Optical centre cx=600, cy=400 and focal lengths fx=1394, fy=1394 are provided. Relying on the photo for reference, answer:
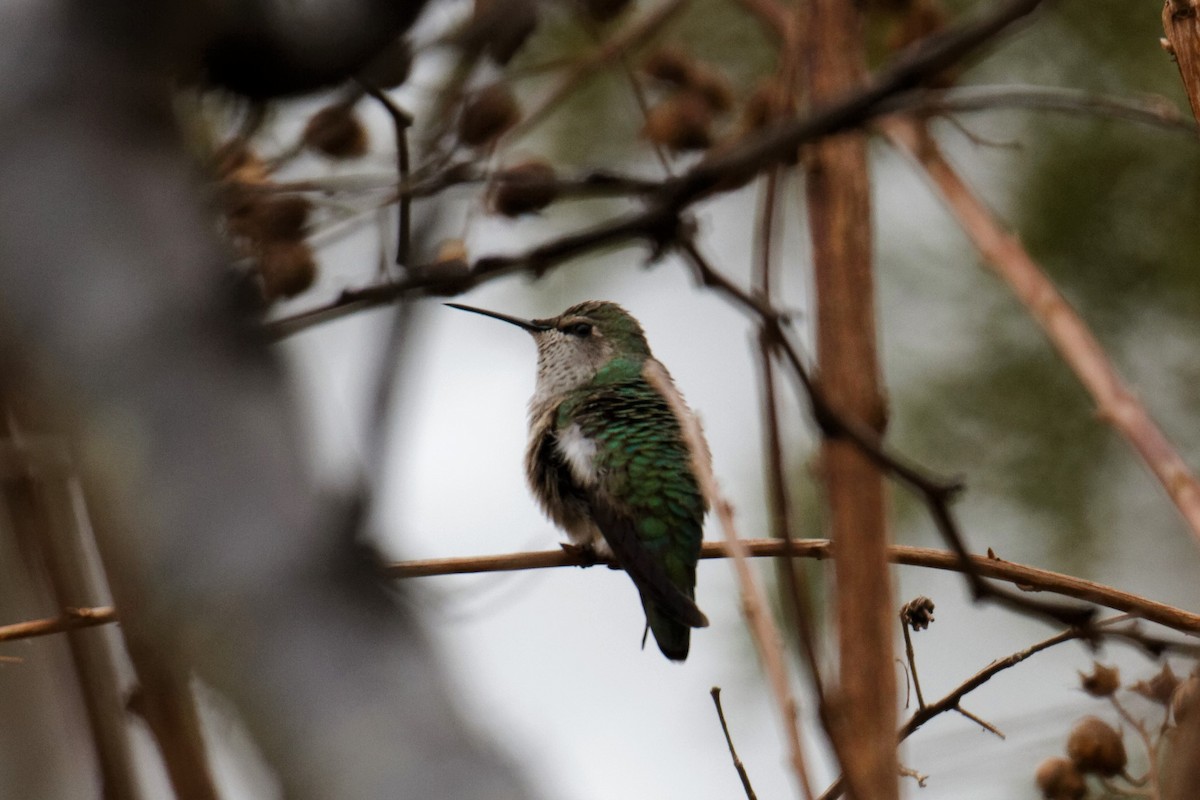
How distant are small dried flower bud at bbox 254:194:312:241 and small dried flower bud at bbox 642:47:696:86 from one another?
109 centimetres

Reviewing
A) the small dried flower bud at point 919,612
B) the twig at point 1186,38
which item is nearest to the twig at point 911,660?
the small dried flower bud at point 919,612

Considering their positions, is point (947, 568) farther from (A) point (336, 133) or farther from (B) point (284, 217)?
(A) point (336, 133)

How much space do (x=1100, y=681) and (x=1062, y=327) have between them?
666 mm

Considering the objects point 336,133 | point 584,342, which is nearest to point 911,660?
point 336,133

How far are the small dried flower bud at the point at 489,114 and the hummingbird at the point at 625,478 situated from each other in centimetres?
64

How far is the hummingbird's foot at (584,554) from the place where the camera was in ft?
10.3

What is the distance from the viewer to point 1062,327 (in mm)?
2072

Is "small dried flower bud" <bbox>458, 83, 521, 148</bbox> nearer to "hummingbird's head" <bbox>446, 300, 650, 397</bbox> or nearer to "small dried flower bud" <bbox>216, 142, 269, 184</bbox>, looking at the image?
"small dried flower bud" <bbox>216, 142, 269, 184</bbox>

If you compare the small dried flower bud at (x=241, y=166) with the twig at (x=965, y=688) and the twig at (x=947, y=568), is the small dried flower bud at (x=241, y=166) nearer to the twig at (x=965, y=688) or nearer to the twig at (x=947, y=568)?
the twig at (x=947, y=568)

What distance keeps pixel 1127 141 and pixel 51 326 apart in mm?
5196

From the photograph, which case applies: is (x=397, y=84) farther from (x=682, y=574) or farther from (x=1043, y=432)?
(x=1043, y=432)

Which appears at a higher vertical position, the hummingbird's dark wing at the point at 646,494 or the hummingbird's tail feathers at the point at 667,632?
the hummingbird's dark wing at the point at 646,494

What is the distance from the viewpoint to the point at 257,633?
69 centimetres

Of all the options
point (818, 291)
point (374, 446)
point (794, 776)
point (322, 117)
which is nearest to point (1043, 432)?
point (322, 117)
